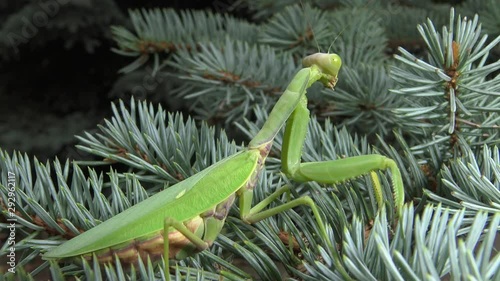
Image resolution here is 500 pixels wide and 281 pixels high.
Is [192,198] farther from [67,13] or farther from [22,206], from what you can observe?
[67,13]

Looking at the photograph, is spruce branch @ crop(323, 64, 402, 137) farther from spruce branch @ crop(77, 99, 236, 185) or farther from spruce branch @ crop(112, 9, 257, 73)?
spruce branch @ crop(112, 9, 257, 73)

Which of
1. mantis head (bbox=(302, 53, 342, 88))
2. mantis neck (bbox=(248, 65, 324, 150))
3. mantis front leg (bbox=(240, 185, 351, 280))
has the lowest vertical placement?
mantis front leg (bbox=(240, 185, 351, 280))

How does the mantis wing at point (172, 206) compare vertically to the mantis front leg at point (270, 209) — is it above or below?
above

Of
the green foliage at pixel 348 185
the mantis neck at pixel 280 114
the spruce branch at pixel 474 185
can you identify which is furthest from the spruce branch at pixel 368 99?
the spruce branch at pixel 474 185

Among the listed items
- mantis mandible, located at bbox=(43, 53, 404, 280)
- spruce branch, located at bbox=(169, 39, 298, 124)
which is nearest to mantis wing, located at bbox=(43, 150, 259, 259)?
mantis mandible, located at bbox=(43, 53, 404, 280)

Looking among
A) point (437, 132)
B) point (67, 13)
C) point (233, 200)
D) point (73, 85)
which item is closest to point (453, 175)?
point (437, 132)

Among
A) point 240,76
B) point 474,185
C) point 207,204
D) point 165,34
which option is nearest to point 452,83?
point 474,185

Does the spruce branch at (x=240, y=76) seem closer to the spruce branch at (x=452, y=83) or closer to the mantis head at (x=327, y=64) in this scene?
the mantis head at (x=327, y=64)

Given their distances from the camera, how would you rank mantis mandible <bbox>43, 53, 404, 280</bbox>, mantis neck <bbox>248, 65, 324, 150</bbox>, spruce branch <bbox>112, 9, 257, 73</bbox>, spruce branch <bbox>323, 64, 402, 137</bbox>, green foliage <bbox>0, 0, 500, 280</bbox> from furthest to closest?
spruce branch <bbox>112, 9, 257, 73</bbox> → spruce branch <bbox>323, 64, 402, 137</bbox> → mantis neck <bbox>248, 65, 324, 150</bbox> → mantis mandible <bbox>43, 53, 404, 280</bbox> → green foliage <bbox>0, 0, 500, 280</bbox>
